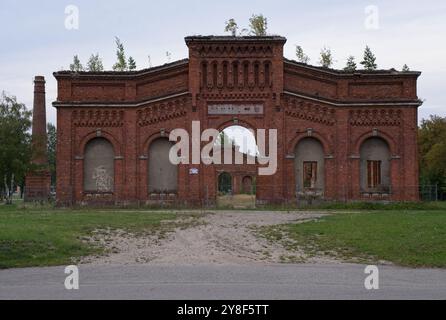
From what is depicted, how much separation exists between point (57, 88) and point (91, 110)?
2571 mm

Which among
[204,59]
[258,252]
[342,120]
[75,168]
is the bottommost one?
[258,252]

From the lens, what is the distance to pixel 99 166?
38938 millimetres

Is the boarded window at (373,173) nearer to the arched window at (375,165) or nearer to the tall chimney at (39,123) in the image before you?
the arched window at (375,165)

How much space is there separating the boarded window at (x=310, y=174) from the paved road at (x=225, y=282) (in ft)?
76.5

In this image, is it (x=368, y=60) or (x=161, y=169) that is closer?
(x=161, y=169)

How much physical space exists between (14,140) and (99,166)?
279 inches

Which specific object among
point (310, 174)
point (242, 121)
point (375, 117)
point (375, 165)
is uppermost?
point (375, 117)

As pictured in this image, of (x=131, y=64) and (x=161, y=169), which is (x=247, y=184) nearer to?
(x=131, y=64)

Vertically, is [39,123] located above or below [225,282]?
above

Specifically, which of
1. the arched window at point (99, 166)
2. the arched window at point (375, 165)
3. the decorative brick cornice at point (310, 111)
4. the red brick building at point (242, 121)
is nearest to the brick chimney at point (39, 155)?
the arched window at point (99, 166)

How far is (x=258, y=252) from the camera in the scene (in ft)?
59.2

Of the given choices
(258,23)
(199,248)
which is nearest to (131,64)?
(258,23)

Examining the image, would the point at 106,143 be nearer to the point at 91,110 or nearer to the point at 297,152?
the point at 91,110
